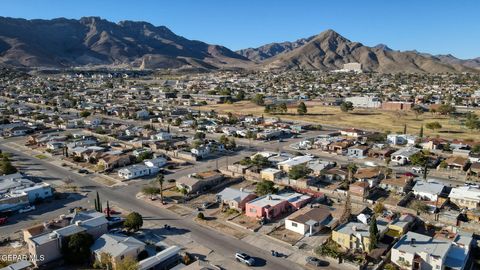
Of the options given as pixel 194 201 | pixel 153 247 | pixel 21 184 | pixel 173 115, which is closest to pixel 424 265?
pixel 153 247

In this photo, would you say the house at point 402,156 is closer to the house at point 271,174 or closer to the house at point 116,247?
the house at point 271,174

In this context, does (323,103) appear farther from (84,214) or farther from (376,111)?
(84,214)

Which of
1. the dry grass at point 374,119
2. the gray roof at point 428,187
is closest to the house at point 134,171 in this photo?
the gray roof at point 428,187

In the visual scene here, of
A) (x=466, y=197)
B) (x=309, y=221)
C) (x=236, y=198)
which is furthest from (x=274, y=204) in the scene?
(x=466, y=197)

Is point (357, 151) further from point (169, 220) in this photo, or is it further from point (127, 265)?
point (127, 265)

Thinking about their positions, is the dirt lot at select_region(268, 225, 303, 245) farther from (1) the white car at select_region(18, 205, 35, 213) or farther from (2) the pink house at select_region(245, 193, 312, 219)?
(1) the white car at select_region(18, 205, 35, 213)

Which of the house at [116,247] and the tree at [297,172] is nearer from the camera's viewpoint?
the house at [116,247]
